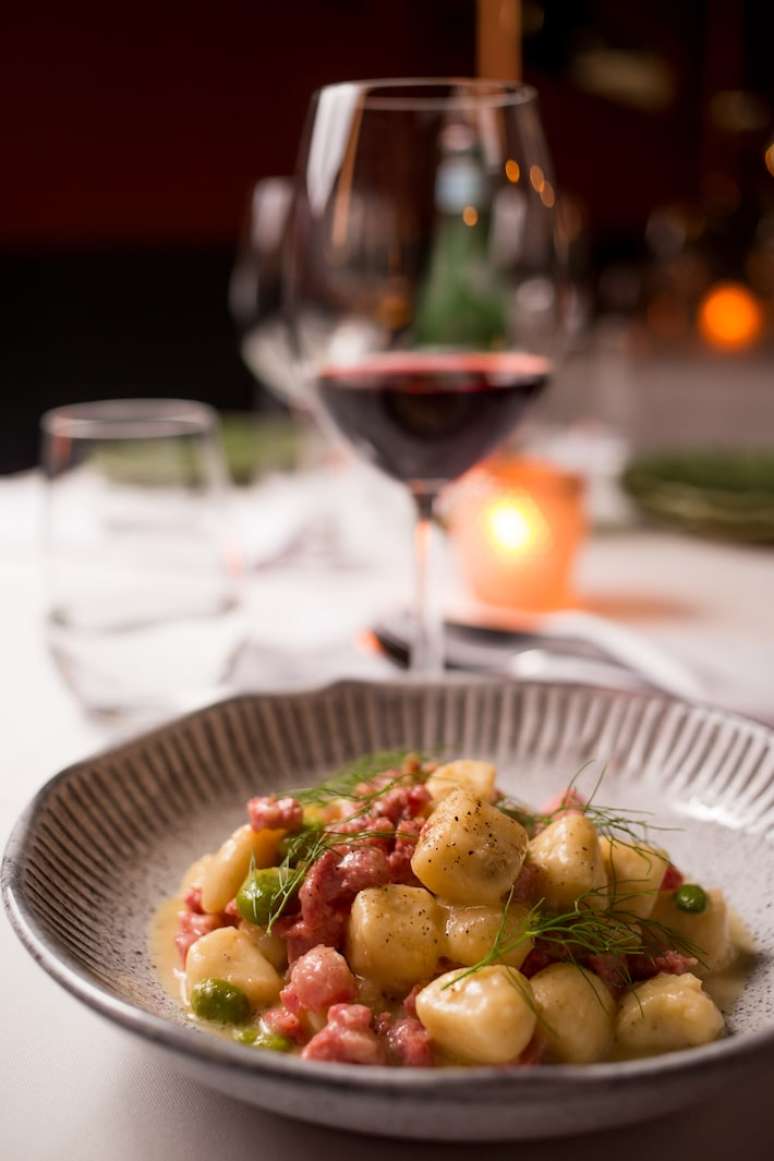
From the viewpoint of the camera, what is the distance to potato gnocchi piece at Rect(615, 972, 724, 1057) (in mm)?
655

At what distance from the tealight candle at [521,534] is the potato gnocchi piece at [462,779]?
0.82 m

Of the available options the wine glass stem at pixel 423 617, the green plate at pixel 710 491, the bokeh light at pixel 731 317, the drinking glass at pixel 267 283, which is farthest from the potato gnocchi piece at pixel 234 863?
the bokeh light at pixel 731 317

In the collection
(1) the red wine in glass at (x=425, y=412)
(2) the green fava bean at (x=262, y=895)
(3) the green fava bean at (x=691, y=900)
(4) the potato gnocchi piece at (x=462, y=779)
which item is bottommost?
(3) the green fava bean at (x=691, y=900)

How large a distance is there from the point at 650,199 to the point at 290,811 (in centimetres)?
903

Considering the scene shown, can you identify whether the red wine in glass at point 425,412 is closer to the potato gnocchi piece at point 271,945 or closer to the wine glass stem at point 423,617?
the wine glass stem at point 423,617

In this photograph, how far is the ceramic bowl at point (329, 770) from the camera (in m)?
0.54

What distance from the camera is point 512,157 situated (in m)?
1.27

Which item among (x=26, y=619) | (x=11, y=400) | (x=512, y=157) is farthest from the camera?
(x=11, y=400)

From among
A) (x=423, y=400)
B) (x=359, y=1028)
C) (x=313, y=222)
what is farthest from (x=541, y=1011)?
(x=313, y=222)

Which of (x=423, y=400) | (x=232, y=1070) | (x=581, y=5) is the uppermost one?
(x=581, y=5)

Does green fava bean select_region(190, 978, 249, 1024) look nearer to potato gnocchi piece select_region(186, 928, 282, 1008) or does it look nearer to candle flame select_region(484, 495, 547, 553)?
potato gnocchi piece select_region(186, 928, 282, 1008)

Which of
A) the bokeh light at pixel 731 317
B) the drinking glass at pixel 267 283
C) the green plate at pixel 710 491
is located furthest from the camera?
the bokeh light at pixel 731 317

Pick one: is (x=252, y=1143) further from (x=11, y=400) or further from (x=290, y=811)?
(x=11, y=400)

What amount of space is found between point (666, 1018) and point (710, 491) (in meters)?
1.56
